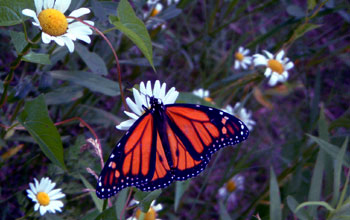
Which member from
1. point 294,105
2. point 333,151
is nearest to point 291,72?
point 294,105

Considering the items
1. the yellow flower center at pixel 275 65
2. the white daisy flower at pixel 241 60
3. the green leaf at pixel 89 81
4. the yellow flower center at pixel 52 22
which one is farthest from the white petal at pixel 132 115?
the white daisy flower at pixel 241 60

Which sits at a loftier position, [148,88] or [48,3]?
[48,3]

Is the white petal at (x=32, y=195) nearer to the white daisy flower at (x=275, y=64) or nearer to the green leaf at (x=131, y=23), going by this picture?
the green leaf at (x=131, y=23)

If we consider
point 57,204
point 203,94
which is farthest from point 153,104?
point 203,94

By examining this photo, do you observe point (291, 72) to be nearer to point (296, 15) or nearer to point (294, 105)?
point (294, 105)

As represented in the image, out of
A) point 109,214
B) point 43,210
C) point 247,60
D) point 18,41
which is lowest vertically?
point 109,214

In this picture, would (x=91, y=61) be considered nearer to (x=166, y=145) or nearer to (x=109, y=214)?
(x=166, y=145)

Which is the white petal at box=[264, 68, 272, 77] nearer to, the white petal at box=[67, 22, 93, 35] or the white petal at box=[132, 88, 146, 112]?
the white petal at box=[132, 88, 146, 112]
